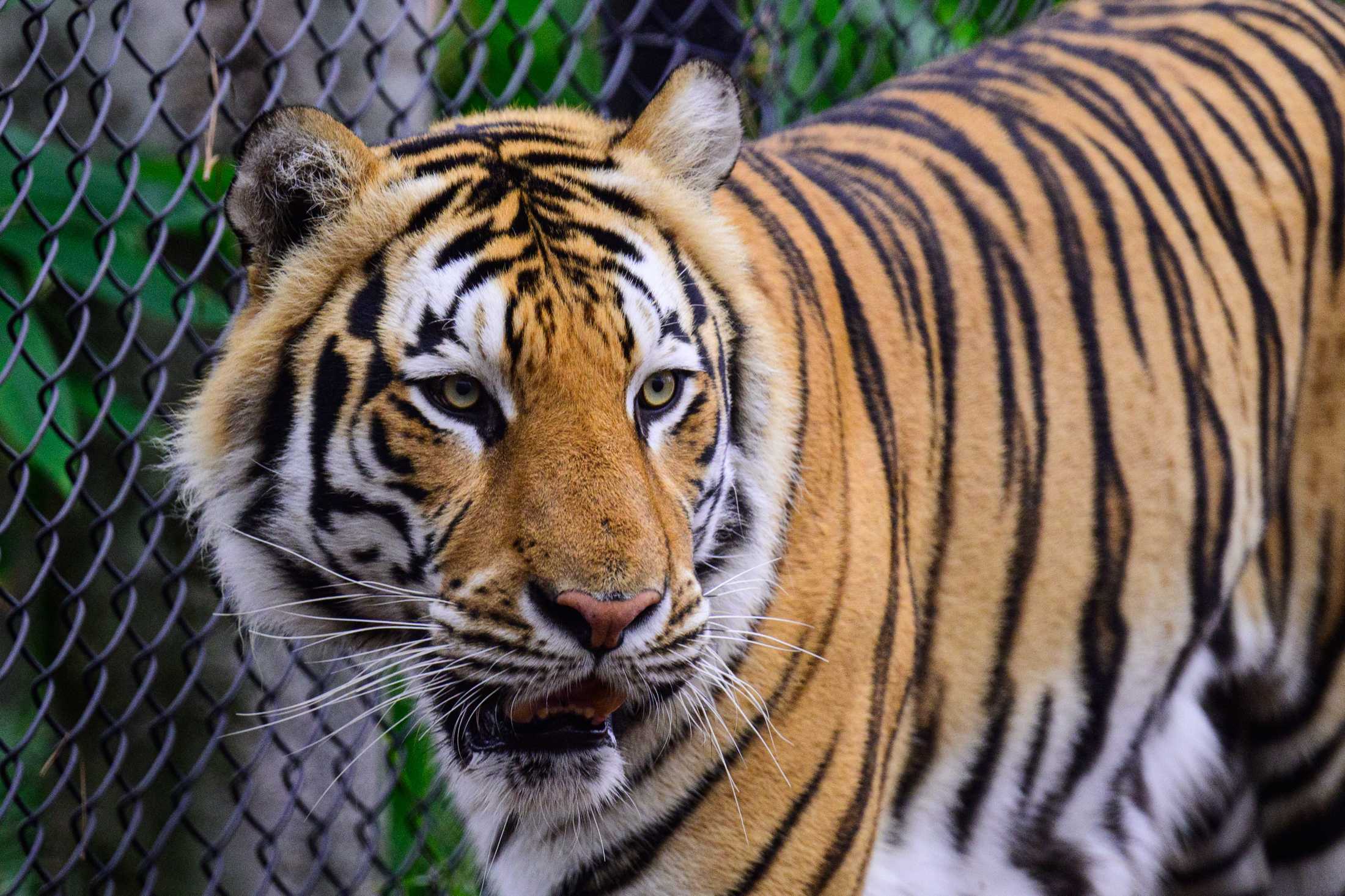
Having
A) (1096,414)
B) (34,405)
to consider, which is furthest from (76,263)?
(1096,414)

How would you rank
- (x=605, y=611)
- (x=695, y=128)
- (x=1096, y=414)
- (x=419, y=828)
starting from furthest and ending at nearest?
(x=419, y=828) < (x=1096, y=414) < (x=695, y=128) < (x=605, y=611)

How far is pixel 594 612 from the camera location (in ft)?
3.90

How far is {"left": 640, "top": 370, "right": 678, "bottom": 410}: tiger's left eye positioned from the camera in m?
1.33

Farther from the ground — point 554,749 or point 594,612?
point 594,612

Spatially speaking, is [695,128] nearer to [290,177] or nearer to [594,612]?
[290,177]

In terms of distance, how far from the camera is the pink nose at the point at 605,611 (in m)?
1.19

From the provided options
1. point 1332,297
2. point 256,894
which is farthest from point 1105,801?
point 256,894

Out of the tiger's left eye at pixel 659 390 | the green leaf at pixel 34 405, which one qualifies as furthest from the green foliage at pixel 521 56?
the tiger's left eye at pixel 659 390

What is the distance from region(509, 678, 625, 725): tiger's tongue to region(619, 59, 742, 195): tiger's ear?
1.77 ft

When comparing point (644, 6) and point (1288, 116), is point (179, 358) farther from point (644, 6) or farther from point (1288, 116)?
point (1288, 116)

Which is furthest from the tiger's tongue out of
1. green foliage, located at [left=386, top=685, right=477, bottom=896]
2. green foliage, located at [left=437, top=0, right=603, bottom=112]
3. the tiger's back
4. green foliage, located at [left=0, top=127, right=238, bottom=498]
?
green foliage, located at [left=437, top=0, right=603, bottom=112]

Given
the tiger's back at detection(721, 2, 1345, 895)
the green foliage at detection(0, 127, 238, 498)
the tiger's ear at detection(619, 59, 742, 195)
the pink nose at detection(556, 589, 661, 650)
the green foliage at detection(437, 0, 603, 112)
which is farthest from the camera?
the green foliage at detection(437, 0, 603, 112)

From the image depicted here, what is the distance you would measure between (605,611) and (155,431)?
4.48 ft

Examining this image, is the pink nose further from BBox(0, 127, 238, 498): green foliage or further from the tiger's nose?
BBox(0, 127, 238, 498): green foliage
